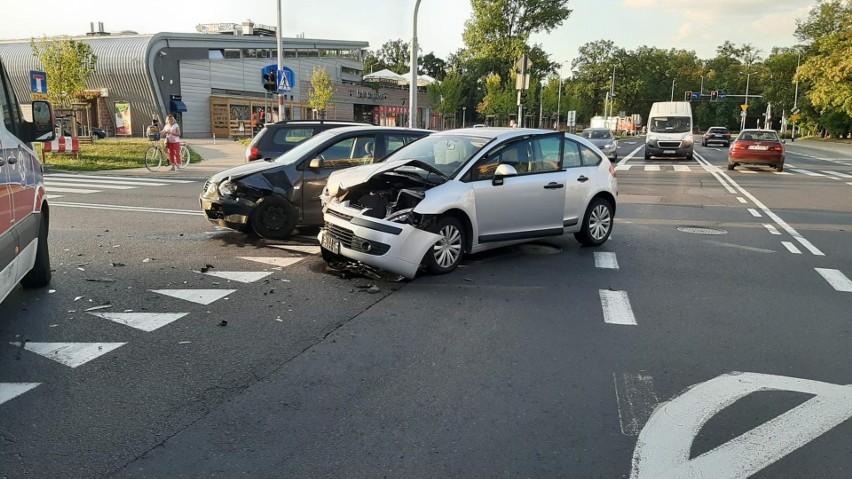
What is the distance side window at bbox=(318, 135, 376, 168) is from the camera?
31.9 ft

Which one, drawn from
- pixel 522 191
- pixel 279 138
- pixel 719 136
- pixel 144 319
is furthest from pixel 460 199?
pixel 719 136

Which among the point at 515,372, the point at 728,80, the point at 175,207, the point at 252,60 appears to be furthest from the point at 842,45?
the point at 728,80

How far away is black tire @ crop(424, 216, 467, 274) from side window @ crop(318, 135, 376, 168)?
2.82m

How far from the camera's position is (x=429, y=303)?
6492 mm

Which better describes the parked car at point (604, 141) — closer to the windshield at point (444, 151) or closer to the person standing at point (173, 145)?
the person standing at point (173, 145)

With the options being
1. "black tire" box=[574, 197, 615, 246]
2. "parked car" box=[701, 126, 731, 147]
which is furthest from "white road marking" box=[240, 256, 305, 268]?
"parked car" box=[701, 126, 731, 147]

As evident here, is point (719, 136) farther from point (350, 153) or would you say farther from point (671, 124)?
point (350, 153)

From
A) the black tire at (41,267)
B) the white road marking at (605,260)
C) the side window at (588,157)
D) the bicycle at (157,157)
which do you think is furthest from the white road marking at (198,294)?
the bicycle at (157,157)

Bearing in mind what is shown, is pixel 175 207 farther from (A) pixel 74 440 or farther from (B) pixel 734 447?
(B) pixel 734 447

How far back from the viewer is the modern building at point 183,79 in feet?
145

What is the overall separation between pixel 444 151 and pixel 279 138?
A: 4.11m

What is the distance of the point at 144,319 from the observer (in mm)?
5770

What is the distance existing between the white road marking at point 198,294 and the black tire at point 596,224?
4939 mm

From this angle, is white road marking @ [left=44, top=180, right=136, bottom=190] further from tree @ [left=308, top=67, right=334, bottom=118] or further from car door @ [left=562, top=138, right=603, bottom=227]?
tree @ [left=308, top=67, right=334, bottom=118]
